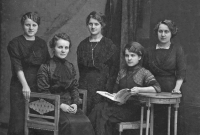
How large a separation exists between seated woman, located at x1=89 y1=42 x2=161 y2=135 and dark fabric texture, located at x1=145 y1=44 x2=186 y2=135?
0.73ft

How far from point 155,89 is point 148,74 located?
0.23 metres

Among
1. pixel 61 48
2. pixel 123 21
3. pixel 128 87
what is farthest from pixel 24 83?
pixel 123 21

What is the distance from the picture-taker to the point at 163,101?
4.50 meters

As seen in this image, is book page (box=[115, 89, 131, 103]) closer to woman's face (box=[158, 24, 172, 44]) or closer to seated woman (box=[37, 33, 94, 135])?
seated woman (box=[37, 33, 94, 135])

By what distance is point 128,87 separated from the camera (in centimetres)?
490

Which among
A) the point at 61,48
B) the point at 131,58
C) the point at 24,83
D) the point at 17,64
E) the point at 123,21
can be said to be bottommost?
the point at 24,83

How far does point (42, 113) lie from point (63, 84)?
1.53 ft

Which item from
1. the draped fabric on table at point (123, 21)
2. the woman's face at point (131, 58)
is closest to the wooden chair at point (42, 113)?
the woman's face at point (131, 58)

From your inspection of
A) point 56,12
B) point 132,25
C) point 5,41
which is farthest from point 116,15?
point 5,41

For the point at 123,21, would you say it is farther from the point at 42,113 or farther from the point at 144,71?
the point at 42,113

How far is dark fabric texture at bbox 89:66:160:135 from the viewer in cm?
473

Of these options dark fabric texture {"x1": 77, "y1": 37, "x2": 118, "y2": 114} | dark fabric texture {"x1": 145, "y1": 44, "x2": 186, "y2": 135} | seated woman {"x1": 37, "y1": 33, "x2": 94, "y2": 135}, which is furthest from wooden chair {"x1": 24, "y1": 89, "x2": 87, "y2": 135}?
dark fabric texture {"x1": 145, "y1": 44, "x2": 186, "y2": 135}

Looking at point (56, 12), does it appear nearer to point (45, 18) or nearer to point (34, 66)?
point (45, 18)

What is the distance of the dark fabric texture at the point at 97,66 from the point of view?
523cm
